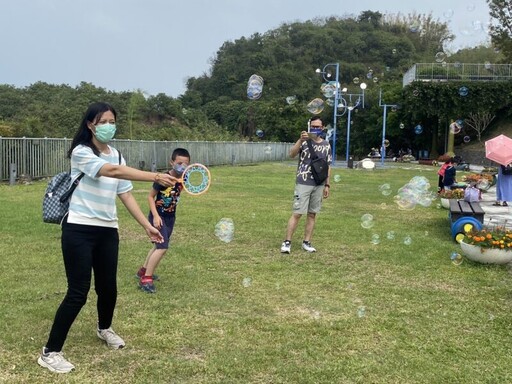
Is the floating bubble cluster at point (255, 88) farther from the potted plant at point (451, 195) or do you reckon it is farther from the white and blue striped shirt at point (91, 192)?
the white and blue striped shirt at point (91, 192)

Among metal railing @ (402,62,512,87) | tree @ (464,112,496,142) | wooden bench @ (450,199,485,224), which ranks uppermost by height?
metal railing @ (402,62,512,87)

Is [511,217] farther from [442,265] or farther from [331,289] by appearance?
[331,289]

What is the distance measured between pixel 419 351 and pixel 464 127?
126 ft

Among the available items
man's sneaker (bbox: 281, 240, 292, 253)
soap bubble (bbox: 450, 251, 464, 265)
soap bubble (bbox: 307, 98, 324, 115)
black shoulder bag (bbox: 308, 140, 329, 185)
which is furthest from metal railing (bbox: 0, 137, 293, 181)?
soap bubble (bbox: 450, 251, 464, 265)

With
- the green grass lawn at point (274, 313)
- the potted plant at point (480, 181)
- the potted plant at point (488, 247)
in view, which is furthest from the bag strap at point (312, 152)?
the potted plant at point (480, 181)

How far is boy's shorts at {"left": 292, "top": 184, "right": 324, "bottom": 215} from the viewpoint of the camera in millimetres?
6602

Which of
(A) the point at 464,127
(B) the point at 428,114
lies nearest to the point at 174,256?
(B) the point at 428,114

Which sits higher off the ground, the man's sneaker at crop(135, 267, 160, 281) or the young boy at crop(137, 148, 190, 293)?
the young boy at crop(137, 148, 190, 293)

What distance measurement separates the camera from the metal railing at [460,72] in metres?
36.0

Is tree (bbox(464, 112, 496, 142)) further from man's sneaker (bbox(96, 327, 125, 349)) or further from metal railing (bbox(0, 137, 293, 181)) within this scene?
man's sneaker (bbox(96, 327, 125, 349))

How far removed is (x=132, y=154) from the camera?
71.6ft

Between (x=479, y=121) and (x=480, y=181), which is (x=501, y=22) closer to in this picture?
(x=479, y=121)

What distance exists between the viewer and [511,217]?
10.1 m

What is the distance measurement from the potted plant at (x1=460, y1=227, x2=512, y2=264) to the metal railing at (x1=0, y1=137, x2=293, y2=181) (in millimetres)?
13462
